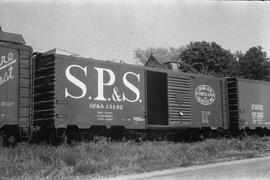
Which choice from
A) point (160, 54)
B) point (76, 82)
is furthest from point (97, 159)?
point (160, 54)

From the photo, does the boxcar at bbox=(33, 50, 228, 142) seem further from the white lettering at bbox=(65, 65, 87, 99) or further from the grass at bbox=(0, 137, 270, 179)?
the grass at bbox=(0, 137, 270, 179)

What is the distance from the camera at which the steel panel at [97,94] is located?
42.0 ft

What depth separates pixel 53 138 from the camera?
1301 centimetres

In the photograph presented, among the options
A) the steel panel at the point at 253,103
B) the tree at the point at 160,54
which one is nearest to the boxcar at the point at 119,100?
the steel panel at the point at 253,103

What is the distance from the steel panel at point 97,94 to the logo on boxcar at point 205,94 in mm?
3376

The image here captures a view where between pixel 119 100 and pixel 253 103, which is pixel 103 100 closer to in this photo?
pixel 119 100

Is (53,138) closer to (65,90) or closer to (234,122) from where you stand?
(65,90)

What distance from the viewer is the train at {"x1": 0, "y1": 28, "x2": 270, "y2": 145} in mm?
11977

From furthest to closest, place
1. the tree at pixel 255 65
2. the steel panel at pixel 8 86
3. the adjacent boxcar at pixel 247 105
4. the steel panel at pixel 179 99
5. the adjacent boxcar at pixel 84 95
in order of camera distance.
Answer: the tree at pixel 255 65 → the adjacent boxcar at pixel 247 105 → the steel panel at pixel 179 99 → the adjacent boxcar at pixel 84 95 → the steel panel at pixel 8 86

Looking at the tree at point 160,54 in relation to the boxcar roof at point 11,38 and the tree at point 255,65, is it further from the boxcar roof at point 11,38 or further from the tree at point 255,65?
the boxcar roof at point 11,38

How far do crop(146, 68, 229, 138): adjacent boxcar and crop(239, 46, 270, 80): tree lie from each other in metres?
34.6

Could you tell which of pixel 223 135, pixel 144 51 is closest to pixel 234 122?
pixel 223 135

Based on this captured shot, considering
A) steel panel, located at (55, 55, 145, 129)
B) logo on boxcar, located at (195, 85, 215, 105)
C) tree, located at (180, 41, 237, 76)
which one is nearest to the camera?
steel panel, located at (55, 55, 145, 129)

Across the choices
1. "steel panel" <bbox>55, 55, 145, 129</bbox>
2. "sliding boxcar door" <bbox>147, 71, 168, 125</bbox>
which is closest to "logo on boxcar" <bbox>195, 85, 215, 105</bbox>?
"sliding boxcar door" <bbox>147, 71, 168, 125</bbox>
